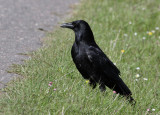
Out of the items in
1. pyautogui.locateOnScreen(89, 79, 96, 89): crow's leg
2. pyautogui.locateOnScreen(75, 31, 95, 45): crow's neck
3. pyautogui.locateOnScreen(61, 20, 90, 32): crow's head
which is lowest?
pyautogui.locateOnScreen(89, 79, 96, 89): crow's leg

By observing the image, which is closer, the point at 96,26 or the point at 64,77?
the point at 64,77

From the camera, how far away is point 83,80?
15.2 feet

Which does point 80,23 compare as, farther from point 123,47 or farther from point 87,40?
point 123,47

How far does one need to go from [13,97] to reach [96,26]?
372 cm

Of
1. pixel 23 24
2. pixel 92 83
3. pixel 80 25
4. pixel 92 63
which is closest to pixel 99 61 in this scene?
pixel 92 63

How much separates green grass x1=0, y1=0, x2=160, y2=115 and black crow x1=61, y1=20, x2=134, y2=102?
5.3 inches

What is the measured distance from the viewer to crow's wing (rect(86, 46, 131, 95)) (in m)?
4.42

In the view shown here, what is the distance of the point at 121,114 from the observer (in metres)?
4.01

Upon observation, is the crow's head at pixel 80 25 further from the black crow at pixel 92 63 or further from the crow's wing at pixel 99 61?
the crow's wing at pixel 99 61

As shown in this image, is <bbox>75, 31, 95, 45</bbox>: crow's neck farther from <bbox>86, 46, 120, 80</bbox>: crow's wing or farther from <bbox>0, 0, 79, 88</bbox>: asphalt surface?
<bbox>0, 0, 79, 88</bbox>: asphalt surface

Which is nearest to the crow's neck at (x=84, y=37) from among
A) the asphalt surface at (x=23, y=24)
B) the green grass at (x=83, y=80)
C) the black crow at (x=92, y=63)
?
the black crow at (x=92, y=63)

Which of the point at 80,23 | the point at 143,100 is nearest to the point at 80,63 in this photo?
the point at 80,23

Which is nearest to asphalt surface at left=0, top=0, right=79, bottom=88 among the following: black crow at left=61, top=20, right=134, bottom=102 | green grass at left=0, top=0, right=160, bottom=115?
green grass at left=0, top=0, right=160, bottom=115

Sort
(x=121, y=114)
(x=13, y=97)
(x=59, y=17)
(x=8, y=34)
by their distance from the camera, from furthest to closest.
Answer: (x=59, y=17) → (x=8, y=34) → (x=121, y=114) → (x=13, y=97)
